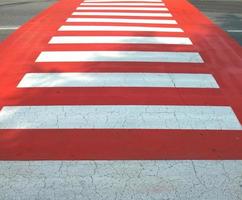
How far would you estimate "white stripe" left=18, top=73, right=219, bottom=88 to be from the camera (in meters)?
6.62

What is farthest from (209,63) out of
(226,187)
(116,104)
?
(226,187)

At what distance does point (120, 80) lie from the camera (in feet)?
22.5

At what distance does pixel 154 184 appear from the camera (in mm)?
3963

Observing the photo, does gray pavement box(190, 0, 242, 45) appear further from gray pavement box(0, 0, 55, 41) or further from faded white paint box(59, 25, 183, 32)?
gray pavement box(0, 0, 55, 41)

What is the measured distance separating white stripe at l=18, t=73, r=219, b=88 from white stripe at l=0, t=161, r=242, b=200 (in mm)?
2317

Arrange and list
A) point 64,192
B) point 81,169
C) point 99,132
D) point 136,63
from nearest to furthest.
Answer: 1. point 64,192
2. point 81,169
3. point 99,132
4. point 136,63

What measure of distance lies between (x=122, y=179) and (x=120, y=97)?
7.30 ft

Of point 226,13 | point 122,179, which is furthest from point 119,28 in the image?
point 122,179

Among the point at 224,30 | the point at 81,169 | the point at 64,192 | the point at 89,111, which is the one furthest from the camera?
the point at 224,30

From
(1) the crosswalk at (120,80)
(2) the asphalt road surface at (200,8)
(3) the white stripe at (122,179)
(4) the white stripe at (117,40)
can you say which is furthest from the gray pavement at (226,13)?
(3) the white stripe at (122,179)

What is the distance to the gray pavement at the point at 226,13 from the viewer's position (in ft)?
36.4

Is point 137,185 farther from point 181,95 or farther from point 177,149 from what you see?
point 181,95

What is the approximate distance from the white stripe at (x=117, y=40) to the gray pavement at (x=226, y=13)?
1.43 metres

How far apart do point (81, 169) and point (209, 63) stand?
14.4 ft
